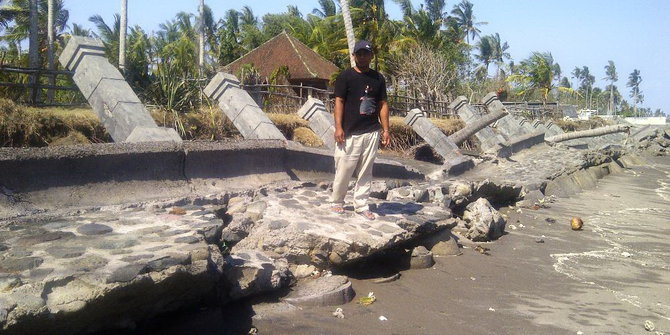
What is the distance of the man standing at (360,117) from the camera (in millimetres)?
4971

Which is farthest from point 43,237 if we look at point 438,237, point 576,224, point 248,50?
point 248,50

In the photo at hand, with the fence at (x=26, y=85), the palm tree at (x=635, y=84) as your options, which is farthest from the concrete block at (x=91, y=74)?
the palm tree at (x=635, y=84)

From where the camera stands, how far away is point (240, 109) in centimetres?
795

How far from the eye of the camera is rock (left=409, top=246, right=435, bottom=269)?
5082 millimetres

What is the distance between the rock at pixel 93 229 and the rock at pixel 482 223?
422 cm

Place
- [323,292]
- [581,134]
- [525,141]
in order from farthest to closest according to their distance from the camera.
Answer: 1. [581,134]
2. [525,141]
3. [323,292]

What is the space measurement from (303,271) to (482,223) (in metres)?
2.96

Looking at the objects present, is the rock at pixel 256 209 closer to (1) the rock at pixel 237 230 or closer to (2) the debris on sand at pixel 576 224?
(1) the rock at pixel 237 230

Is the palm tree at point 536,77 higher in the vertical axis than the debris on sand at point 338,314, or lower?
higher

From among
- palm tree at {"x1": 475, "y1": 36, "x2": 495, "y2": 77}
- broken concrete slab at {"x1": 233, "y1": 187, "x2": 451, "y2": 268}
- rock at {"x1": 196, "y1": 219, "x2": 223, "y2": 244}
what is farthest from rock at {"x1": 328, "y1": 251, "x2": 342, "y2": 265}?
palm tree at {"x1": 475, "y1": 36, "x2": 495, "y2": 77}

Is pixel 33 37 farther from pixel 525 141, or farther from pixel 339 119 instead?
pixel 339 119

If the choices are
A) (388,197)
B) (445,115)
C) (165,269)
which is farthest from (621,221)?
(445,115)

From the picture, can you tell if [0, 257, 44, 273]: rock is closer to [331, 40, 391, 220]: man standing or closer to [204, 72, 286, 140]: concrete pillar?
[331, 40, 391, 220]: man standing

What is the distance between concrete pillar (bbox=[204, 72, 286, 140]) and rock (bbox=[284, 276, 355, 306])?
3.76m
